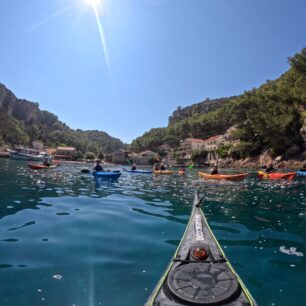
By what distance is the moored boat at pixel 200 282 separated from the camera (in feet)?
10.2

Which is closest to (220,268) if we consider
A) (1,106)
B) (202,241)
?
(202,241)

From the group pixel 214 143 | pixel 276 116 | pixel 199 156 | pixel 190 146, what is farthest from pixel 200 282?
pixel 190 146

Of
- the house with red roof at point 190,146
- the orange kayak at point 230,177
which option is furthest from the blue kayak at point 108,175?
the house with red roof at point 190,146

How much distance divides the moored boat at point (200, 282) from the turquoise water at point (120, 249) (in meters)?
0.80

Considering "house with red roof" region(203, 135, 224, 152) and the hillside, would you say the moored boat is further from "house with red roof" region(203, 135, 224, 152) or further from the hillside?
"house with red roof" region(203, 135, 224, 152)

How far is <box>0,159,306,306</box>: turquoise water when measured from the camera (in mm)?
4242

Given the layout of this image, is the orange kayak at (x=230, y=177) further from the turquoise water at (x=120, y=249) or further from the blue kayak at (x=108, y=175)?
→ the turquoise water at (x=120, y=249)

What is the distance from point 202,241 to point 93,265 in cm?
222

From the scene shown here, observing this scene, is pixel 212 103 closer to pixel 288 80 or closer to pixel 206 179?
pixel 288 80

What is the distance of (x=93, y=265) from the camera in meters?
5.23

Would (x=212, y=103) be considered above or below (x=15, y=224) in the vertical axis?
above

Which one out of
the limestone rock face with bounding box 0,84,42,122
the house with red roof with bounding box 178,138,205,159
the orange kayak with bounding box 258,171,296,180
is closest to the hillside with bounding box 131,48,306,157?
the orange kayak with bounding box 258,171,296,180

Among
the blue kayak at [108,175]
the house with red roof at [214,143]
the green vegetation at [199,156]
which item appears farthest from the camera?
the house with red roof at [214,143]

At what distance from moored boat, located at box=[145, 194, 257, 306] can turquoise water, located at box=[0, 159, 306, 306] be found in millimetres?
797
